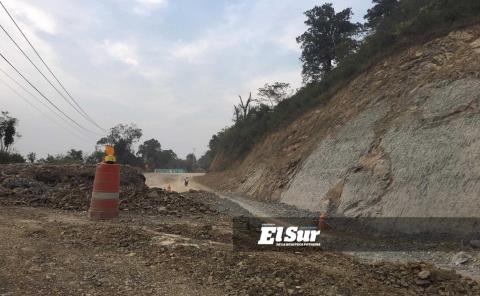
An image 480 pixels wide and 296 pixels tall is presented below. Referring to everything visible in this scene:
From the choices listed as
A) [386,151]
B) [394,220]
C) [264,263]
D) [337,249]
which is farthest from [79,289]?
[386,151]

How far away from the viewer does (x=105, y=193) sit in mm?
9727

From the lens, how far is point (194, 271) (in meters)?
5.66

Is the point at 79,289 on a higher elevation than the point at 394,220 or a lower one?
lower

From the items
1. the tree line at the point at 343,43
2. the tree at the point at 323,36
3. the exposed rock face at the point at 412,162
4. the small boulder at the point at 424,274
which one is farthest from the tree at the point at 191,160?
the small boulder at the point at 424,274

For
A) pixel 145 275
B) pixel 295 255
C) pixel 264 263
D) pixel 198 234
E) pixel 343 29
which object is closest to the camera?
pixel 145 275

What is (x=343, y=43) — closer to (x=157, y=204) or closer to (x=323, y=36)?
(x=323, y=36)

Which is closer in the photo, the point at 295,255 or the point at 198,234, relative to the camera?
the point at 295,255

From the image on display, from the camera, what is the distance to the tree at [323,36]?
46.5 metres

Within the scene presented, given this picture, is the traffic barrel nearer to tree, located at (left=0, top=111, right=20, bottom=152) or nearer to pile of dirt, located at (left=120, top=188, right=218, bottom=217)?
pile of dirt, located at (left=120, top=188, right=218, bottom=217)

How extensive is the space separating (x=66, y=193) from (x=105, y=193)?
400cm

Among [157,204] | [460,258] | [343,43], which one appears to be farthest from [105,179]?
[343,43]

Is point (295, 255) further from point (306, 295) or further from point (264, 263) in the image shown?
point (306, 295)

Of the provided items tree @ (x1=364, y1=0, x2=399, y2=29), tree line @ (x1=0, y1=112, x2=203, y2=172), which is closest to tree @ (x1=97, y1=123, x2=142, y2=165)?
tree line @ (x1=0, y1=112, x2=203, y2=172)

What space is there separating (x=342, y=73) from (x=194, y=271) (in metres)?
22.9
